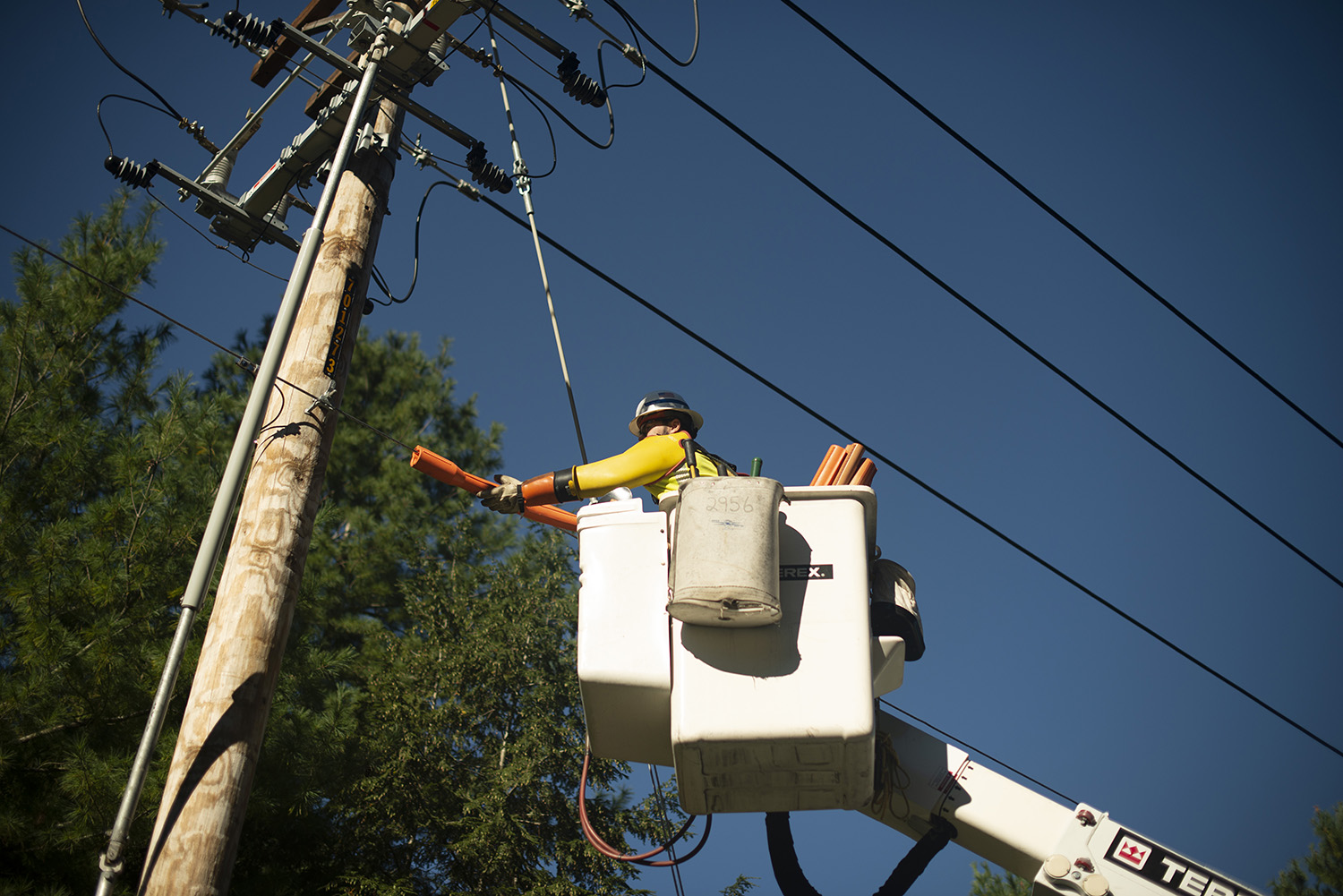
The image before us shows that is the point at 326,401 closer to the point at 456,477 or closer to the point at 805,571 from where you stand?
the point at 456,477

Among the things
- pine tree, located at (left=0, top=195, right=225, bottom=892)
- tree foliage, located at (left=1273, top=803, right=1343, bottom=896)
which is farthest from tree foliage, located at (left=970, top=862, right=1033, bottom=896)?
pine tree, located at (left=0, top=195, right=225, bottom=892)

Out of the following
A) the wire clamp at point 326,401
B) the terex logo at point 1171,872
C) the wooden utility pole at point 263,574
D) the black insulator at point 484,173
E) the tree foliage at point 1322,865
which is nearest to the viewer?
the wooden utility pole at point 263,574

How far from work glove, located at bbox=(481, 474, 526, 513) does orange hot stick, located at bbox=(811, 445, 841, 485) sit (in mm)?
1174

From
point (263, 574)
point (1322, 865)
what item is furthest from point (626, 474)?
point (1322, 865)

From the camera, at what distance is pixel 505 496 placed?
400 centimetres

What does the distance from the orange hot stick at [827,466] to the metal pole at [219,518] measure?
73.3 inches

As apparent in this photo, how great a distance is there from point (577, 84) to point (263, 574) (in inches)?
121

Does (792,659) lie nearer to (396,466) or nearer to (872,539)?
(872,539)

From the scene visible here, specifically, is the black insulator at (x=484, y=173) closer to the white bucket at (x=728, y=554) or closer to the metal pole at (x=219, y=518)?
the metal pole at (x=219, y=518)

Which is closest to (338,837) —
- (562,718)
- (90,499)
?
(562,718)

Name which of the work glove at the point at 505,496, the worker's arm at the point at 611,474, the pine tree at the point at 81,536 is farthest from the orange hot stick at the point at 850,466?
the pine tree at the point at 81,536

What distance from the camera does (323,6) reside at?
19.1ft

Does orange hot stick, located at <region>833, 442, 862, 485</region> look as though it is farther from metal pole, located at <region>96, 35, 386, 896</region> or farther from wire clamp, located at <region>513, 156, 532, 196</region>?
wire clamp, located at <region>513, 156, 532, 196</region>

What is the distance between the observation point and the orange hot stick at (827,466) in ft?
11.9
